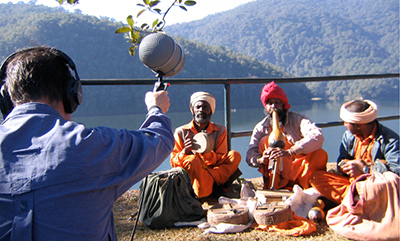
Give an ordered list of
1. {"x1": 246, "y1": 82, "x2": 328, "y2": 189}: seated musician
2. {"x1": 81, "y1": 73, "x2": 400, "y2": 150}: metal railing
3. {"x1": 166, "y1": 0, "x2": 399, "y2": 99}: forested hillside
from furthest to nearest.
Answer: {"x1": 166, "y1": 0, "x2": 399, "y2": 99}: forested hillside < {"x1": 81, "y1": 73, "x2": 400, "y2": 150}: metal railing < {"x1": 246, "y1": 82, "x2": 328, "y2": 189}: seated musician

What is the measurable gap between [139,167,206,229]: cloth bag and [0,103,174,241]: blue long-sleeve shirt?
4.52 ft

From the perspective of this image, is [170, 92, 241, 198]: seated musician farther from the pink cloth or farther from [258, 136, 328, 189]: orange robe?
the pink cloth

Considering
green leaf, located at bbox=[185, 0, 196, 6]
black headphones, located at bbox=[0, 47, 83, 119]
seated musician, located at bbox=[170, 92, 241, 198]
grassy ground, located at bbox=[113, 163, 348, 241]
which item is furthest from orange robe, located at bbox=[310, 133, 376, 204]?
black headphones, located at bbox=[0, 47, 83, 119]

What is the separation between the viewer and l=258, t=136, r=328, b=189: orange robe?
9.55 feet

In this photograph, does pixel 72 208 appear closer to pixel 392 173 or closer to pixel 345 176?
pixel 392 173

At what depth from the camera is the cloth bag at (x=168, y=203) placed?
2422 millimetres

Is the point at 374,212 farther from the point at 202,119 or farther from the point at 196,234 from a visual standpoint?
the point at 202,119

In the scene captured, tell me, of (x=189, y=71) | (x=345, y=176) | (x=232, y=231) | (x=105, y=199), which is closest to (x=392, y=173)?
(x=345, y=176)

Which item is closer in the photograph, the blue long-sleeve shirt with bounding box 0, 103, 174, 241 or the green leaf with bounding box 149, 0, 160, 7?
the blue long-sleeve shirt with bounding box 0, 103, 174, 241

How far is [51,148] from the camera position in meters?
0.93

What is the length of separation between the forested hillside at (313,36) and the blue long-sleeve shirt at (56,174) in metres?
55.8

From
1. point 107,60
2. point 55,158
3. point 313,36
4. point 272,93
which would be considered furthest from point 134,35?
point 313,36

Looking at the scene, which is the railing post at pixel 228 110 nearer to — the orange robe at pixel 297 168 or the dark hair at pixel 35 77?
the orange robe at pixel 297 168

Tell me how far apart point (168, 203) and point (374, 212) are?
141cm
